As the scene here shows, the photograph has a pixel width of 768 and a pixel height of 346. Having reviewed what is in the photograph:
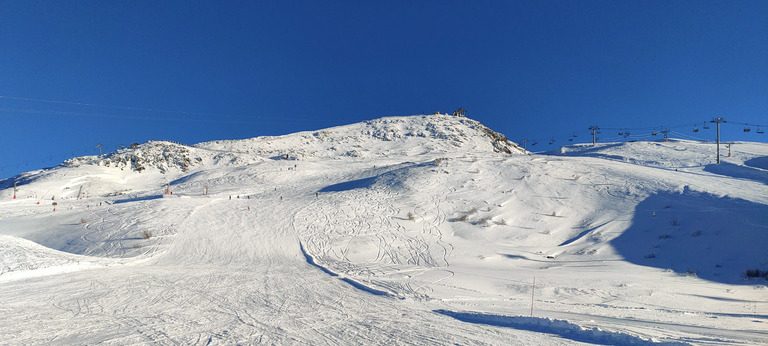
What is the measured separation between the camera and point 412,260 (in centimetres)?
1680

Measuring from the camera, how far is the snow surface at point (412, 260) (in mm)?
8023

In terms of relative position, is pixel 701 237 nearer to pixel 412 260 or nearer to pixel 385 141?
pixel 412 260

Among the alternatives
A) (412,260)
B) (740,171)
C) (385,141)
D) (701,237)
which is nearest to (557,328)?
(412,260)

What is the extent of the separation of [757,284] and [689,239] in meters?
5.40

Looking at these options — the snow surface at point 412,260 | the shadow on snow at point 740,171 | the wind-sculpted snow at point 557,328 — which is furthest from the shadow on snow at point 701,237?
the shadow on snow at point 740,171

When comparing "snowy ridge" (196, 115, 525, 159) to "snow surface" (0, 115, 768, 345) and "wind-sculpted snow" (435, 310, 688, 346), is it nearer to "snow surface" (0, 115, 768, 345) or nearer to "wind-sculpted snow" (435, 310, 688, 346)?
"snow surface" (0, 115, 768, 345)

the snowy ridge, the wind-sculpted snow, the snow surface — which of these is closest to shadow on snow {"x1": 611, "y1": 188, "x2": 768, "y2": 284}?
the snow surface

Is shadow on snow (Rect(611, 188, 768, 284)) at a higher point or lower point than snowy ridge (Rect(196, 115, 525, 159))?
lower

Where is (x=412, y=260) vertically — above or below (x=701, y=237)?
below

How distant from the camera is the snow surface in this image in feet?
26.3

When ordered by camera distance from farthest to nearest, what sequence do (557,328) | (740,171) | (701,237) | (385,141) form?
(385,141) < (740,171) < (701,237) < (557,328)

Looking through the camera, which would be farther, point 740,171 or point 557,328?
point 740,171

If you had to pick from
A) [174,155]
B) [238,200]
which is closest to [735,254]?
[238,200]

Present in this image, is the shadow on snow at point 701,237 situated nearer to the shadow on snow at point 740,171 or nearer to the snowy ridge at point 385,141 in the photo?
the shadow on snow at point 740,171
